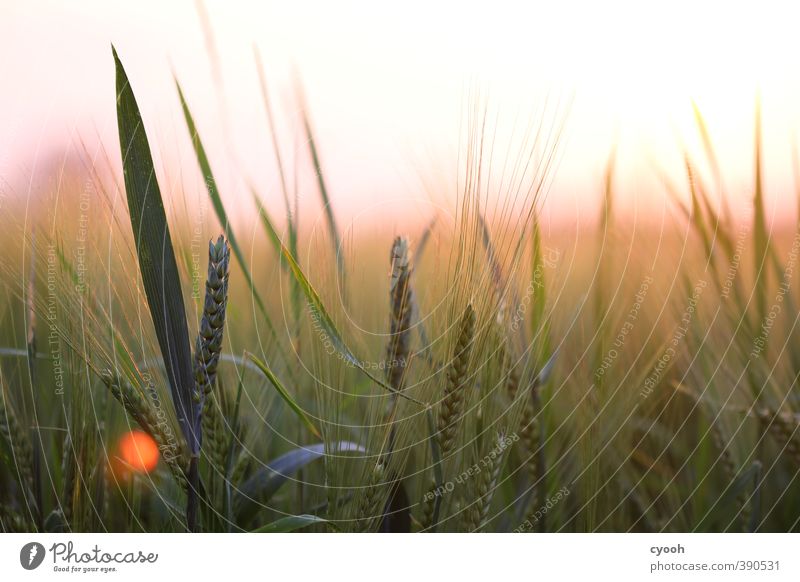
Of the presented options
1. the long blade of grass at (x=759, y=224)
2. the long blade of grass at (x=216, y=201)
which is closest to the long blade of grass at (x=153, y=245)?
the long blade of grass at (x=216, y=201)

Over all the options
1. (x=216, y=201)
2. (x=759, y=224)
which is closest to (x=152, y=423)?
(x=216, y=201)

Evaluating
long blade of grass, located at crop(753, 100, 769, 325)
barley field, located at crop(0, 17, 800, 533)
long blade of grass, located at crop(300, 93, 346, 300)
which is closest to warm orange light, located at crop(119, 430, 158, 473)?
barley field, located at crop(0, 17, 800, 533)

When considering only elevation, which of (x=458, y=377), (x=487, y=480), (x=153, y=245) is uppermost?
(x=153, y=245)

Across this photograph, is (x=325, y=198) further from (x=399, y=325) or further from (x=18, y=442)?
(x=18, y=442)

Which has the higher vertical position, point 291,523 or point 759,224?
point 759,224

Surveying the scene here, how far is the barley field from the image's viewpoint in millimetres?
542

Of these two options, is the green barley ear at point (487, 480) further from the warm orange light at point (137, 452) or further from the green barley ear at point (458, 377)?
the warm orange light at point (137, 452)

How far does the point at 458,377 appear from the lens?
0.53 metres

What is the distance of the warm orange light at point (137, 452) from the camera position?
1.88 ft

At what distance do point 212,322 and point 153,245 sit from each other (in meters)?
0.07

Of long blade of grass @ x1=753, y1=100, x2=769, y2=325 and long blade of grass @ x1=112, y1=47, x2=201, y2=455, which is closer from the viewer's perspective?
long blade of grass @ x1=112, y1=47, x2=201, y2=455

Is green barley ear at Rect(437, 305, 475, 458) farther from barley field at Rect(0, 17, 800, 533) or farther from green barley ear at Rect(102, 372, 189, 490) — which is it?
green barley ear at Rect(102, 372, 189, 490)

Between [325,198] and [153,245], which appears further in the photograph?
[325,198]

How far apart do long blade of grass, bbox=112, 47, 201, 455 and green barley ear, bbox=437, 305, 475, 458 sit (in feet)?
0.67
